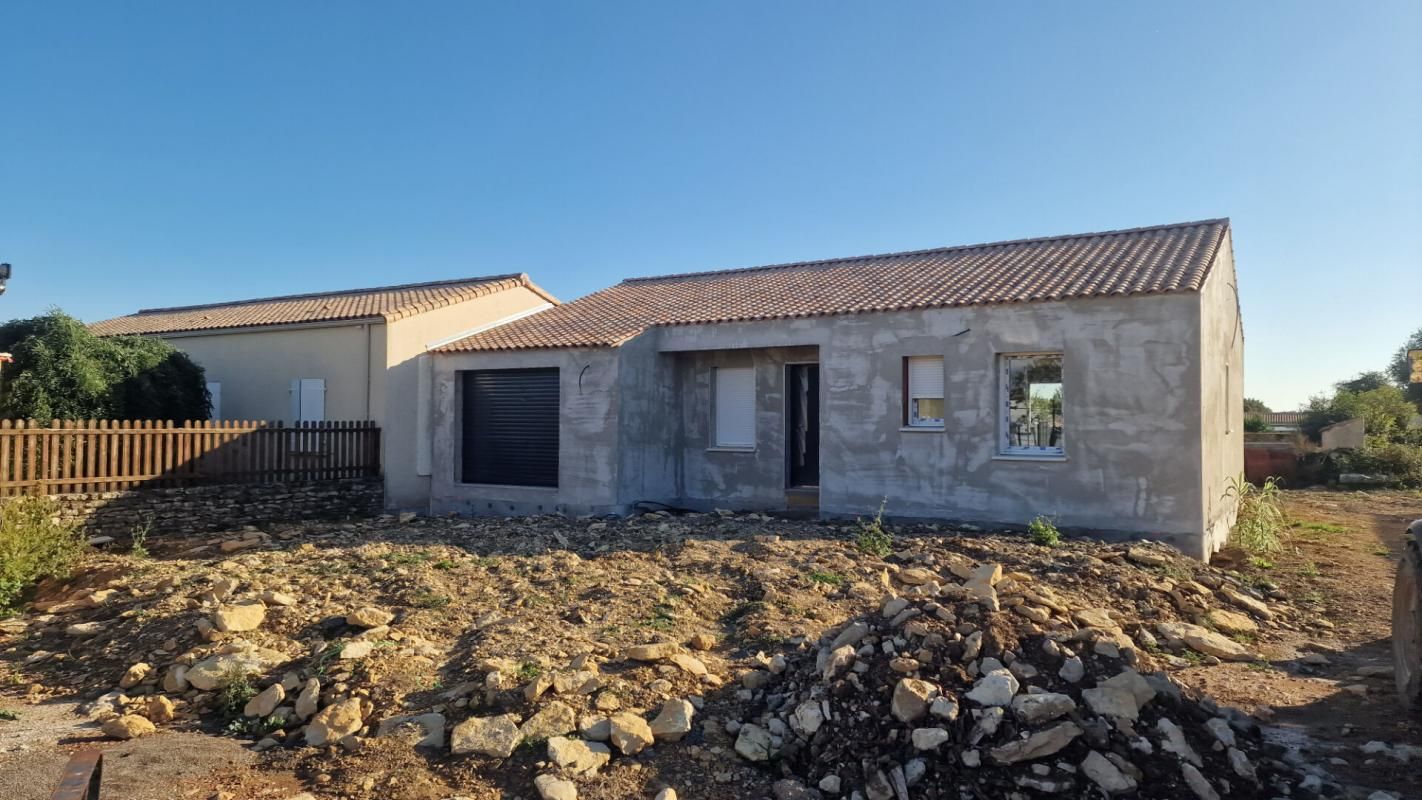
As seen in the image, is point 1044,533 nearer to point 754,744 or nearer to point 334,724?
point 754,744

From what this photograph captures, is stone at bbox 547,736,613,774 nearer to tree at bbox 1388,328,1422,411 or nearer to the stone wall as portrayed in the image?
the stone wall

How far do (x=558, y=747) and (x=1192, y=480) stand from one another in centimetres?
926

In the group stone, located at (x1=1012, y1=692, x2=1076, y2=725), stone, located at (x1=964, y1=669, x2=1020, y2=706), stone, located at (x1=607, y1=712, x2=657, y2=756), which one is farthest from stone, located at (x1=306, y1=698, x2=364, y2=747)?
stone, located at (x1=1012, y1=692, x2=1076, y2=725)

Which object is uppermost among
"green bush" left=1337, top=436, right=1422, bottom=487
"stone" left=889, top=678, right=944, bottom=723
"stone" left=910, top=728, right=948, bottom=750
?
"green bush" left=1337, top=436, right=1422, bottom=487

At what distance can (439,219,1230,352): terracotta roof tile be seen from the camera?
491 inches

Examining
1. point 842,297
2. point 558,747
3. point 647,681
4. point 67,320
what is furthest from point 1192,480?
point 67,320

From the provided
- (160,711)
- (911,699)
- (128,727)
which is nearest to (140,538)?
(160,711)

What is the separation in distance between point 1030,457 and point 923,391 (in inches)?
74.4

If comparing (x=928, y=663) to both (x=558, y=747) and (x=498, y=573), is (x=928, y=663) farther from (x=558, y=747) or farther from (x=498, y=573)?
(x=498, y=573)

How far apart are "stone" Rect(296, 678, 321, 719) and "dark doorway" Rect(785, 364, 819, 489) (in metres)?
9.77

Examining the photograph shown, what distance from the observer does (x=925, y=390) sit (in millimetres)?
13047

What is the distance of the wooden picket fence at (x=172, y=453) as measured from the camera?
12.5 meters

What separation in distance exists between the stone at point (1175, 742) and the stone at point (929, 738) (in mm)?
1231

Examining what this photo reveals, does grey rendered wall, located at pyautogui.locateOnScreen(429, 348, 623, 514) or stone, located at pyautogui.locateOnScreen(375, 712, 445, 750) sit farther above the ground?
grey rendered wall, located at pyautogui.locateOnScreen(429, 348, 623, 514)
